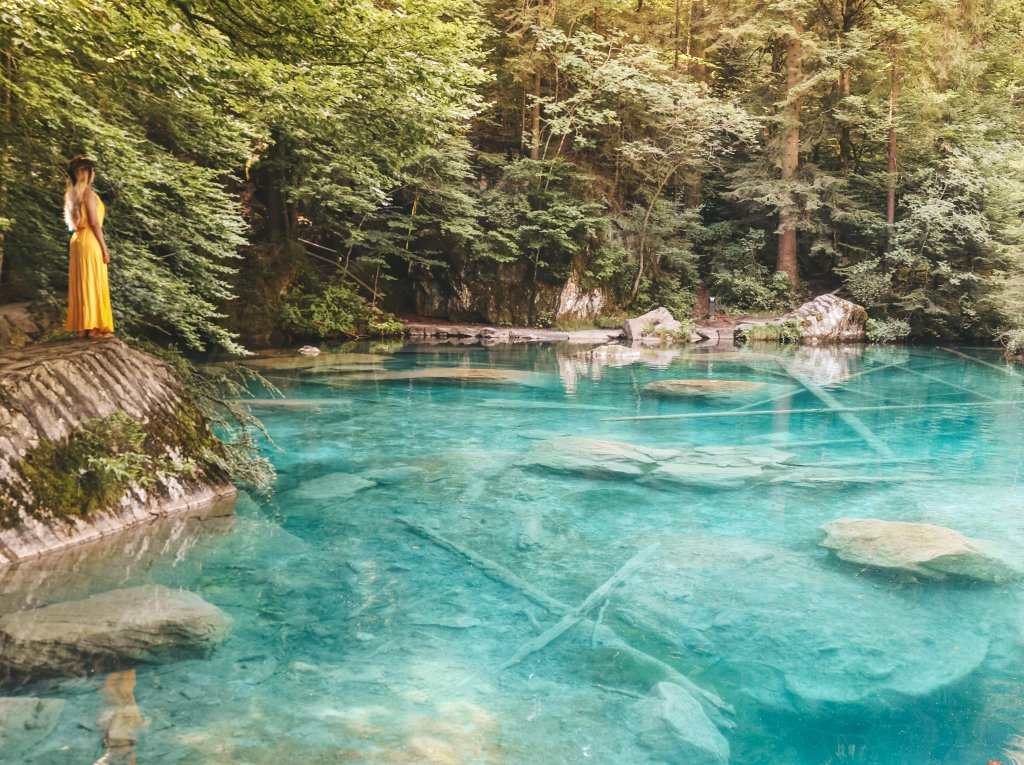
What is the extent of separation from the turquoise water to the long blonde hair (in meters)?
2.53

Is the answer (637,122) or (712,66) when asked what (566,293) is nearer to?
(637,122)

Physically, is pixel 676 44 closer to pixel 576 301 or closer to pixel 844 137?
pixel 844 137

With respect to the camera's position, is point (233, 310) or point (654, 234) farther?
point (654, 234)

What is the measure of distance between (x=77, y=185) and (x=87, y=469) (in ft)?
7.40

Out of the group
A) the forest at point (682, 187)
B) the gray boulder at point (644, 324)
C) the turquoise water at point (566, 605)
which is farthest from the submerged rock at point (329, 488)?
the gray boulder at point (644, 324)

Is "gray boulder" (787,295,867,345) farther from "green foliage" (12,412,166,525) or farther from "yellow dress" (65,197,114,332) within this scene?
"green foliage" (12,412,166,525)

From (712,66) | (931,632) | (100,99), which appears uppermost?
(712,66)

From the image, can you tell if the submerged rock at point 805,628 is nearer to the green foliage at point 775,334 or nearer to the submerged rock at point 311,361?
the submerged rock at point 311,361

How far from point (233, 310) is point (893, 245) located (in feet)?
66.3

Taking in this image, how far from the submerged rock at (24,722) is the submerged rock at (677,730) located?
233 centimetres

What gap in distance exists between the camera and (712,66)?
2728 centimetres

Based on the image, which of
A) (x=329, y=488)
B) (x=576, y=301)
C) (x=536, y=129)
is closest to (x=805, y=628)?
(x=329, y=488)

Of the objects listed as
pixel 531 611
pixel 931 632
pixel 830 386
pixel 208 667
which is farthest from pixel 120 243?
pixel 830 386

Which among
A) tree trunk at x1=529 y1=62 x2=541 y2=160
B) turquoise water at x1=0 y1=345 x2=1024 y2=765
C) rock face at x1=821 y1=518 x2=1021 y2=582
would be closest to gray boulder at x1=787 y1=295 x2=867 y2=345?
tree trunk at x1=529 y1=62 x2=541 y2=160
